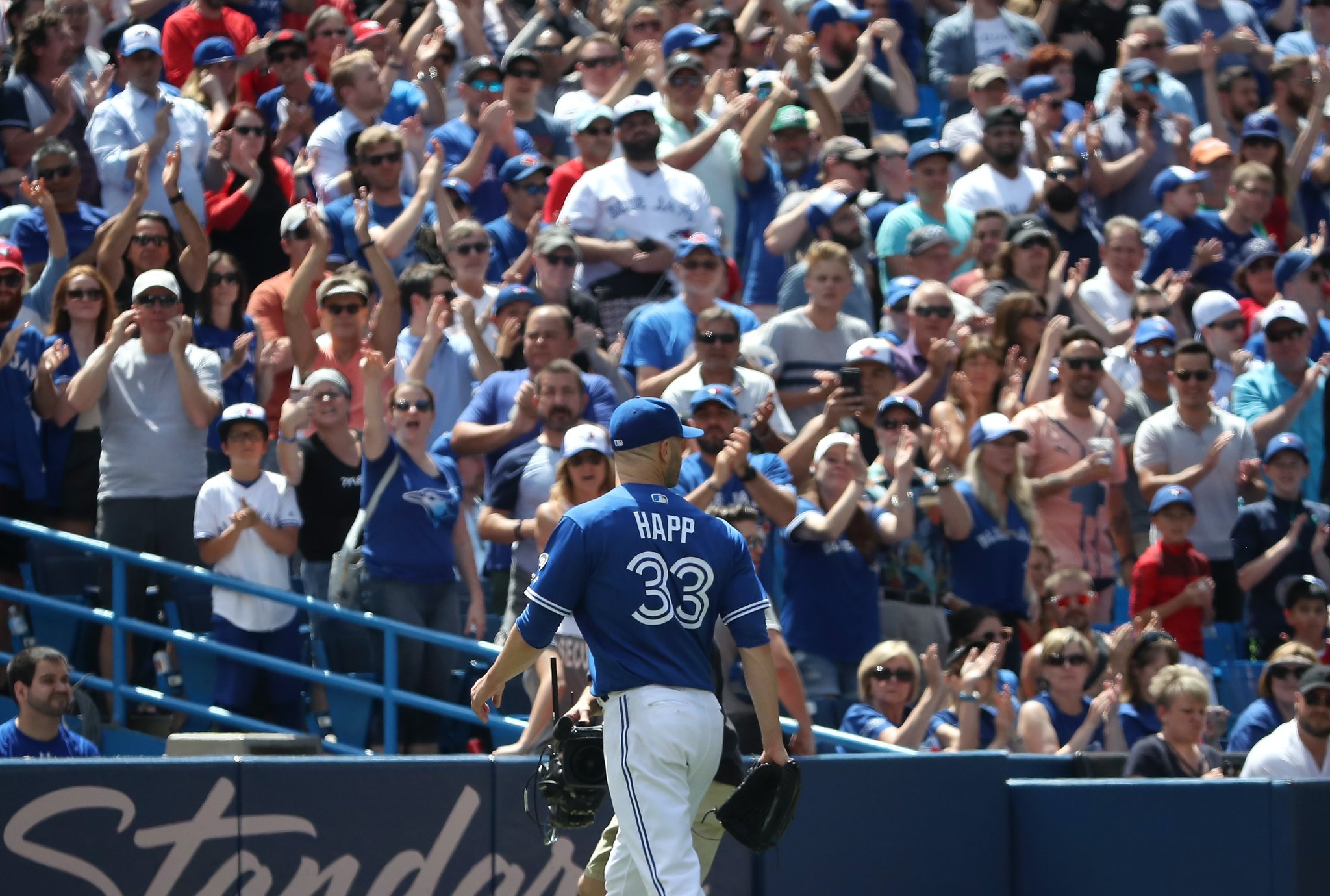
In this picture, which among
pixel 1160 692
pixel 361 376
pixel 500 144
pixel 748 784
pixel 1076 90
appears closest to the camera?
pixel 748 784

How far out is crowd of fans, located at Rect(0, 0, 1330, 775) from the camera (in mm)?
10133

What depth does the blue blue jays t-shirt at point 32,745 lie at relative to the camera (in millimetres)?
8516

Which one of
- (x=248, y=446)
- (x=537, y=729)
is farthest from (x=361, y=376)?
(x=537, y=729)

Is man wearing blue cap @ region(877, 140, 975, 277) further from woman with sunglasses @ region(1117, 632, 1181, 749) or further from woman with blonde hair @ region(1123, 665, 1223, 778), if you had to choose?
woman with blonde hair @ region(1123, 665, 1223, 778)

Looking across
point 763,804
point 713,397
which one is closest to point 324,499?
point 713,397

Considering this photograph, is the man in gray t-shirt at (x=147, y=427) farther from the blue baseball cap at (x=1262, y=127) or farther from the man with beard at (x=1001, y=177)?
the blue baseball cap at (x=1262, y=127)

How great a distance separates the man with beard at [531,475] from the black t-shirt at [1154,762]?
3033 mm

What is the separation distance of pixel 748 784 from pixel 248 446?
4204 mm

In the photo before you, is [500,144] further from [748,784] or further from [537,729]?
[748,784]

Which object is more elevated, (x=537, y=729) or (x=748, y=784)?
(x=748, y=784)

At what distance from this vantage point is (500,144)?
13.7m

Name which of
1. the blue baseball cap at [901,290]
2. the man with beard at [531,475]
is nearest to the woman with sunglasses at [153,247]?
the man with beard at [531,475]

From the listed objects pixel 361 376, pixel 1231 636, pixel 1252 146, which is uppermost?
pixel 361 376

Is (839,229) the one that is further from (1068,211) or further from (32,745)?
(32,745)
